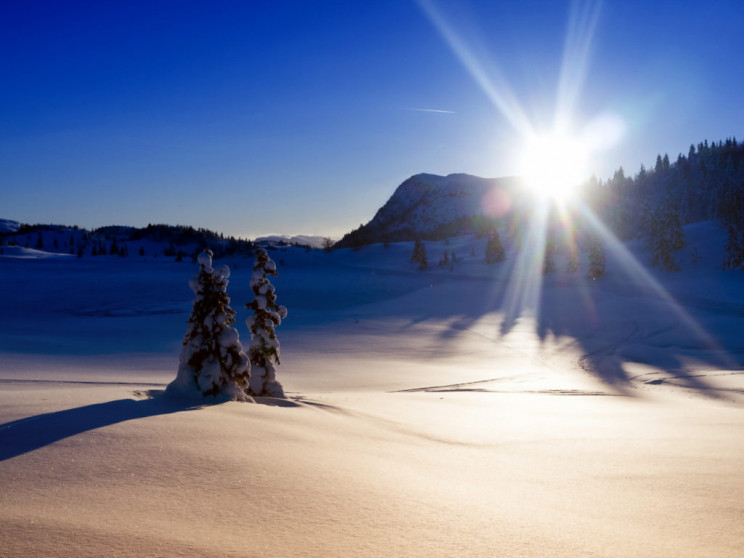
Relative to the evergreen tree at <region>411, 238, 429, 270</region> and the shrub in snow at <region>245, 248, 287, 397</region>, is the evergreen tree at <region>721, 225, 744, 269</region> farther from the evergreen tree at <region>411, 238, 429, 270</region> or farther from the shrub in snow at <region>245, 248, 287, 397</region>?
the shrub in snow at <region>245, 248, 287, 397</region>

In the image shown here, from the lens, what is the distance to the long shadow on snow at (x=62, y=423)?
13.1ft

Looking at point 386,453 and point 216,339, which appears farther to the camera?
point 216,339

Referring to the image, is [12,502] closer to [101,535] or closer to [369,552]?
[101,535]

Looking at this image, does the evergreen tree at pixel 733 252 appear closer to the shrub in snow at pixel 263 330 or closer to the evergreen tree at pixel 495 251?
the evergreen tree at pixel 495 251

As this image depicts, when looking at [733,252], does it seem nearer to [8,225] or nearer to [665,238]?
[665,238]

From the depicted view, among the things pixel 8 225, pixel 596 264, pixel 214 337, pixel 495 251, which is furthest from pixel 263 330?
pixel 8 225

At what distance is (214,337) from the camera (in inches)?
348

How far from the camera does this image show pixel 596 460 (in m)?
5.27

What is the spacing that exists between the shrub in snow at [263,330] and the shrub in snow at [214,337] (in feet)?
7.16

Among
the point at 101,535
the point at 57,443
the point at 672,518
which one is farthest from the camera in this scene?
the point at 57,443

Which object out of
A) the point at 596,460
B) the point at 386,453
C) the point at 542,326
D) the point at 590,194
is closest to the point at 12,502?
the point at 386,453

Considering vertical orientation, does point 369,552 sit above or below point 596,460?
above

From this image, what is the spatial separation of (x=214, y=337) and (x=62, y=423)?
4.06 m

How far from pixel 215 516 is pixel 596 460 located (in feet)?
14.1
